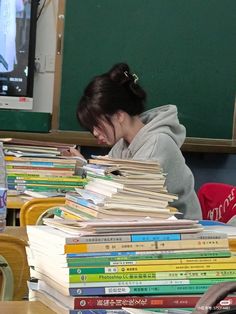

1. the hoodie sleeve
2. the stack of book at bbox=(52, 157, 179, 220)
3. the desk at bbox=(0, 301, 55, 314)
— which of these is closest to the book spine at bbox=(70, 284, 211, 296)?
the desk at bbox=(0, 301, 55, 314)

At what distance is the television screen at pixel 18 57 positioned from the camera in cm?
489

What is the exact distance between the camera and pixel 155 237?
1431 millimetres

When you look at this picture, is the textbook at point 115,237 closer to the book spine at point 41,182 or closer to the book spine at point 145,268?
the book spine at point 145,268

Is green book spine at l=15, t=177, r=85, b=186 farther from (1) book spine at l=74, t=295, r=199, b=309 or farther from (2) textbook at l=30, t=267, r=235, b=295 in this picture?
(1) book spine at l=74, t=295, r=199, b=309

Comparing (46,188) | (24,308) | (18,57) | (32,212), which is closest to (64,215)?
(24,308)

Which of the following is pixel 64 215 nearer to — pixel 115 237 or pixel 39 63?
pixel 115 237

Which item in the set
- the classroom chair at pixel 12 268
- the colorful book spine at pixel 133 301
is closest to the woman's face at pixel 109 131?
the classroom chair at pixel 12 268

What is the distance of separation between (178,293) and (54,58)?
3.79 metres

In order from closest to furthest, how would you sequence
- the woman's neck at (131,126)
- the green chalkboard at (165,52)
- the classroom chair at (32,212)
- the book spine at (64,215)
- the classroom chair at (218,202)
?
1. the book spine at (64,215)
2. the classroom chair at (32,212)
3. the classroom chair at (218,202)
4. the woman's neck at (131,126)
5. the green chalkboard at (165,52)

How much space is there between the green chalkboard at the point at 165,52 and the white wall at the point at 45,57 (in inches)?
3.9

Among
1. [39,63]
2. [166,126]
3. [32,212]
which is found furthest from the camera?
[39,63]

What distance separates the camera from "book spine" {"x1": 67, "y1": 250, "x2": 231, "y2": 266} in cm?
136

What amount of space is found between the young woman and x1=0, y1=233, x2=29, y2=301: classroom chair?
1.52 m

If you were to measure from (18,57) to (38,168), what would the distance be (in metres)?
1.26
